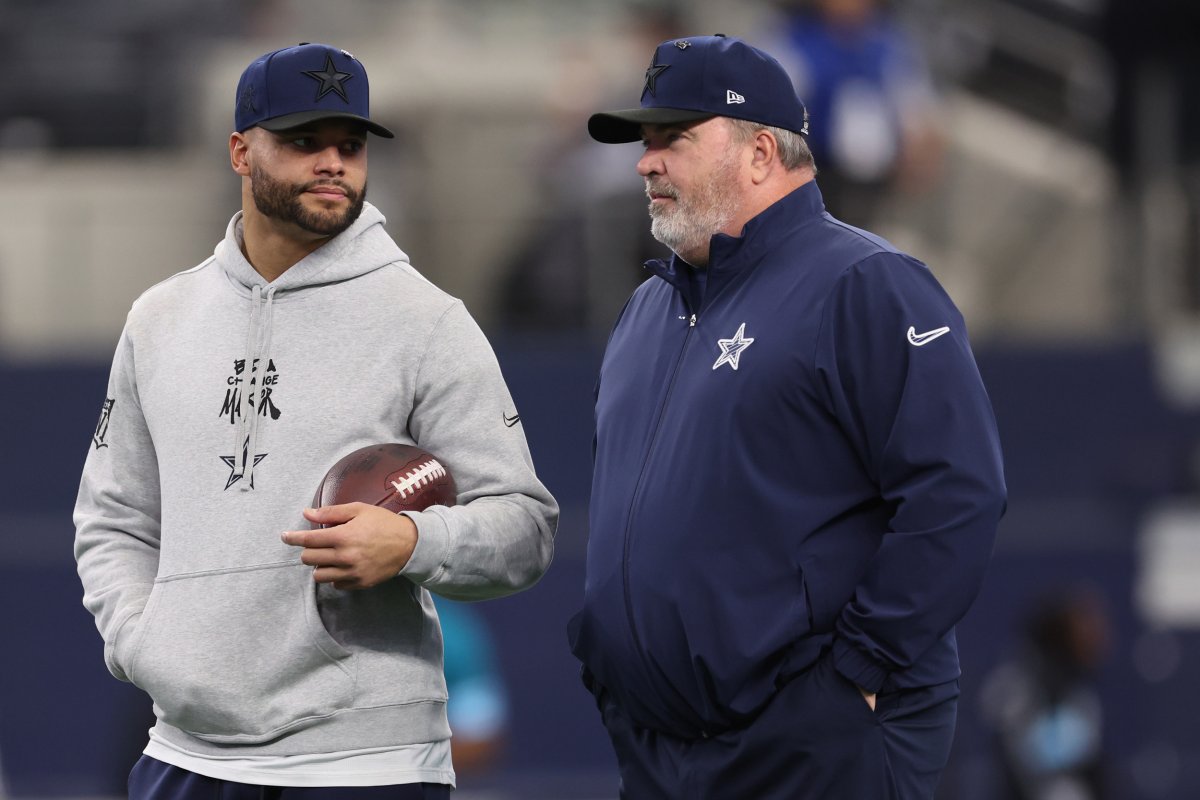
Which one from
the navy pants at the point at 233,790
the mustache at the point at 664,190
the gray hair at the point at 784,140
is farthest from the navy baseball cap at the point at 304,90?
the navy pants at the point at 233,790

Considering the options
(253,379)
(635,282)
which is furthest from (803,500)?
(635,282)

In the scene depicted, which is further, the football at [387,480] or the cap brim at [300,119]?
the cap brim at [300,119]

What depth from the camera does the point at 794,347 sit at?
11.9ft

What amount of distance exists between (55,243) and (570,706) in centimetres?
349

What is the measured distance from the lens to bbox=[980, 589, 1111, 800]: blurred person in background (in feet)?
29.1

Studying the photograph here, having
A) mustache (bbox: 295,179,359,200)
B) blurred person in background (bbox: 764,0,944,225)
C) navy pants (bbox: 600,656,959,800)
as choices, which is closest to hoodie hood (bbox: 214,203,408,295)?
mustache (bbox: 295,179,359,200)

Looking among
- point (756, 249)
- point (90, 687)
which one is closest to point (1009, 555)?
point (90, 687)

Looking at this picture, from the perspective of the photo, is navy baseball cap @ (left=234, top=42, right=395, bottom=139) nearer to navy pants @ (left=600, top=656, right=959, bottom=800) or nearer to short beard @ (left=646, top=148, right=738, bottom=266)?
short beard @ (left=646, top=148, right=738, bottom=266)

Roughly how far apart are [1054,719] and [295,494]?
6.18 m

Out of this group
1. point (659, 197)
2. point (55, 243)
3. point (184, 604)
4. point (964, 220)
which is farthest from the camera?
point (964, 220)

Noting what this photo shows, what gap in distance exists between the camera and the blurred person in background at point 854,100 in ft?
28.8

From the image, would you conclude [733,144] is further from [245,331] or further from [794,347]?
[245,331]

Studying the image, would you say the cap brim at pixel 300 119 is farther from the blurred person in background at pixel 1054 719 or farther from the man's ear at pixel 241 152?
the blurred person in background at pixel 1054 719

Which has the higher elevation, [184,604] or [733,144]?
[733,144]
